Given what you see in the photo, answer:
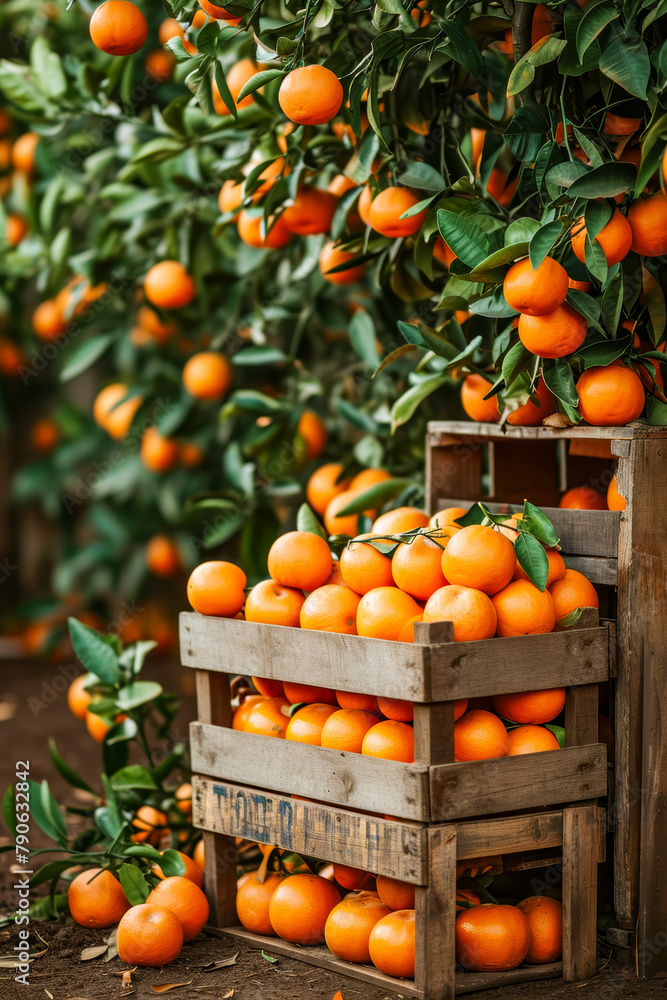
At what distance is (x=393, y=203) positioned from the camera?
2.10 metres

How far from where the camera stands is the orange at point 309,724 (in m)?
1.92

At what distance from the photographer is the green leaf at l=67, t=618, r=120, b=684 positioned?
7.80 feet

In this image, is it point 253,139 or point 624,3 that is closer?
point 624,3

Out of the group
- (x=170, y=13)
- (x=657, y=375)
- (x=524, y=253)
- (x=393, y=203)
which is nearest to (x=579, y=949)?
(x=657, y=375)

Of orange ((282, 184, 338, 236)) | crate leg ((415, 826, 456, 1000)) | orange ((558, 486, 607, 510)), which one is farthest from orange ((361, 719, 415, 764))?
orange ((282, 184, 338, 236))

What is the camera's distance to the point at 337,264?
2467 millimetres

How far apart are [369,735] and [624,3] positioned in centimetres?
131

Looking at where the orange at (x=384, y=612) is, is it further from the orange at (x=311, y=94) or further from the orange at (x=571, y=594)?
the orange at (x=311, y=94)

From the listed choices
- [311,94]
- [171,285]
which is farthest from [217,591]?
[171,285]

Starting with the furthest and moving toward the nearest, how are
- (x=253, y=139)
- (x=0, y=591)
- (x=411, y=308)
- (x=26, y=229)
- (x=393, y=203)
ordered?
(x=0, y=591)
(x=26, y=229)
(x=411, y=308)
(x=253, y=139)
(x=393, y=203)

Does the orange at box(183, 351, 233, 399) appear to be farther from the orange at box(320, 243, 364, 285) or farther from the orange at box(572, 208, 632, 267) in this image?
the orange at box(572, 208, 632, 267)

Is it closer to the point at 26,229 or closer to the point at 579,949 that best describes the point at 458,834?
the point at 579,949

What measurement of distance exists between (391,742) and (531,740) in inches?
10.0

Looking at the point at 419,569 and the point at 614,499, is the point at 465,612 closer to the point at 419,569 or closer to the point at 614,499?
the point at 419,569
